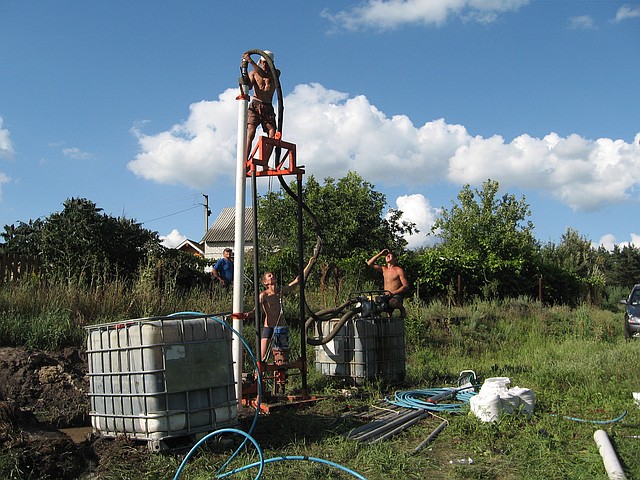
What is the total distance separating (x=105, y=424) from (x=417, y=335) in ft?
27.2

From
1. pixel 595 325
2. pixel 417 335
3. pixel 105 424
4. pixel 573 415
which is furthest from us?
pixel 595 325

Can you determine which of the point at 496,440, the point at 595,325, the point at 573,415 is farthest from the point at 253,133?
the point at 595,325

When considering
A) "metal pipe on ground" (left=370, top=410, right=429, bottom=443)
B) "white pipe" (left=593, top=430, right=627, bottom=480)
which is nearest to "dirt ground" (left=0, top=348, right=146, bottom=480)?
"metal pipe on ground" (left=370, top=410, right=429, bottom=443)

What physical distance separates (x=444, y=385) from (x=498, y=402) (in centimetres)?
271

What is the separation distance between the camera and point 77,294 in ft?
31.9

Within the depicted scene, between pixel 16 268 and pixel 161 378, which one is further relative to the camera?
pixel 16 268

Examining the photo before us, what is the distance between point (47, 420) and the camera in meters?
6.41

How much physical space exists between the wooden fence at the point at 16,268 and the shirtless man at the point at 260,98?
5219mm

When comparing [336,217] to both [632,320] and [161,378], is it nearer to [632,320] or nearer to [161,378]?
[632,320]

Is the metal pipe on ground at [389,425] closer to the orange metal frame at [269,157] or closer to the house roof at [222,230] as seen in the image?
the orange metal frame at [269,157]

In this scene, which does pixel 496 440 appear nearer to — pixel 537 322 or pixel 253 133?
pixel 253 133

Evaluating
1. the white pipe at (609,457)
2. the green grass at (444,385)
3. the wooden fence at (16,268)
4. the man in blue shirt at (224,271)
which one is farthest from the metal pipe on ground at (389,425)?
the wooden fence at (16,268)

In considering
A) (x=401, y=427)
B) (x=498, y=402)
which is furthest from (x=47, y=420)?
(x=498, y=402)

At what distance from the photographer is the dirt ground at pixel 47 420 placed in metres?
4.71
